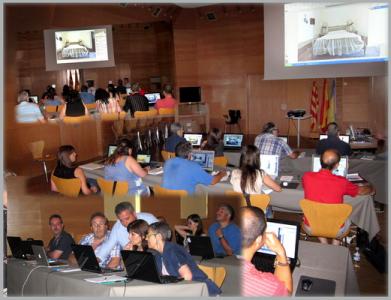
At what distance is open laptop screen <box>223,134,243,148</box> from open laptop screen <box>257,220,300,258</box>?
16.0 ft

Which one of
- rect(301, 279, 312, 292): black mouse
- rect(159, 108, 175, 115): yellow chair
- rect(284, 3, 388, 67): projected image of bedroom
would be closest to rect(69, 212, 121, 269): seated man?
rect(301, 279, 312, 292): black mouse

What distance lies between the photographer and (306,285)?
3.06 meters

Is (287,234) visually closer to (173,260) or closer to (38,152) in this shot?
(173,260)

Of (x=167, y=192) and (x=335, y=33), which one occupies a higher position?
(x=335, y=33)

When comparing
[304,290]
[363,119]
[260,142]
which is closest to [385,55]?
[260,142]

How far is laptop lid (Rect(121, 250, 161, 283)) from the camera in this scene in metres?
3.12

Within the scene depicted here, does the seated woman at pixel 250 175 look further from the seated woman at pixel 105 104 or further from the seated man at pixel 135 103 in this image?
the seated man at pixel 135 103

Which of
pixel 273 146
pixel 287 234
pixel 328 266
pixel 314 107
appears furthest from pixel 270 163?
pixel 314 107

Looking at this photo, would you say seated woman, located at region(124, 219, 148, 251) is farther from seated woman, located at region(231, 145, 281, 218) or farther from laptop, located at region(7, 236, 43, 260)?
seated woman, located at region(231, 145, 281, 218)

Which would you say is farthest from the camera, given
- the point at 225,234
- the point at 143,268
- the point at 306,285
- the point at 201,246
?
the point at 225,234

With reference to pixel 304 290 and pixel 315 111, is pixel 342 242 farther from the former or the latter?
pixel 315 111

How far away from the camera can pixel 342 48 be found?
8094 mm

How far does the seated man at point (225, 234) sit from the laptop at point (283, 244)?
545mm

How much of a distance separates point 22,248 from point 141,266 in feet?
4.85
